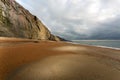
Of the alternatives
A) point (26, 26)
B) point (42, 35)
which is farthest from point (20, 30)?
point (42, 35)

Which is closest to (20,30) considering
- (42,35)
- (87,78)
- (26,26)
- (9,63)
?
(26,26)

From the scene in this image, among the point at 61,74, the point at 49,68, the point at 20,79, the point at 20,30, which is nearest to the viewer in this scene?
the point at 20,79

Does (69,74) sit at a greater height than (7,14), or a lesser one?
lesser

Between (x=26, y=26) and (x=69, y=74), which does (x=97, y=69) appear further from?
(x=26, y=26)

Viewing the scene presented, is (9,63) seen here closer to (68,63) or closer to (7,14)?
(68,63)

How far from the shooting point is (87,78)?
718 cm

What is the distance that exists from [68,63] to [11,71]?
11.0ft

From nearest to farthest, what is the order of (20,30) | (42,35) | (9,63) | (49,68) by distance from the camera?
(49,68)
(9,63)
(20,30)
(42,35)

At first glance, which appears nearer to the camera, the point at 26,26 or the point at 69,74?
the point at 69,74

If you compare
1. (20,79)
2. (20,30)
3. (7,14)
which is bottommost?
(20,79)

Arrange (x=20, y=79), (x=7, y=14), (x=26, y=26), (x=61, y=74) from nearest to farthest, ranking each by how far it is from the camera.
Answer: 1. (x=20, y=79)
2. (x=61, y=74)
3. (x=7, y=14)
4. (x=26, y=26)

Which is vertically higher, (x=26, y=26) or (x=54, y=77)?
(x=26, y=26)

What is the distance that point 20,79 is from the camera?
6777 millimetres

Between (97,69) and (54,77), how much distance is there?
8.93 ft
